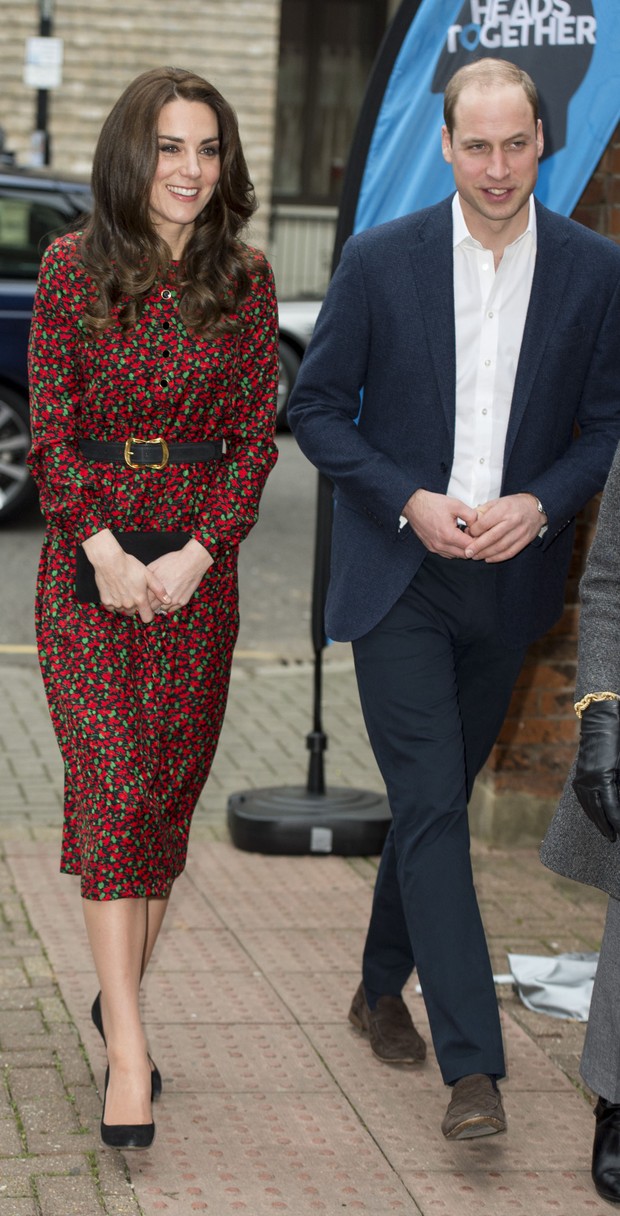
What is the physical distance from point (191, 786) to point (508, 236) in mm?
1312

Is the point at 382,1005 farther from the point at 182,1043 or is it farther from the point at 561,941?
the point at 561,941

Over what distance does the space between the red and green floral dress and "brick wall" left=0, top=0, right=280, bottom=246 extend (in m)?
16.5

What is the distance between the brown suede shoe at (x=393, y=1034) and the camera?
4.24 m

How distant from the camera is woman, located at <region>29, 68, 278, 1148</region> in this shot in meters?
3.68

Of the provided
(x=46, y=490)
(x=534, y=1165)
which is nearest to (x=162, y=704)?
(x=46, y=490)

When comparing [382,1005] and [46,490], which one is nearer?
[46,490]

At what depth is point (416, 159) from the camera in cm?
527

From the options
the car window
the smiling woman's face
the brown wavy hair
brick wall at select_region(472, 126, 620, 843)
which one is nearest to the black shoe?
the brown wavy hair

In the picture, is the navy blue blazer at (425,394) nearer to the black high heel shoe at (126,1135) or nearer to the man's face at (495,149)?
the man's face at (495,149)

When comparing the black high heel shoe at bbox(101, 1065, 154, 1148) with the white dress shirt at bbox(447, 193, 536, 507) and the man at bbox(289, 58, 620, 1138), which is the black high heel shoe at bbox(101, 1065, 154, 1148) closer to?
the man at bbox(289, 58, 620, 1138)

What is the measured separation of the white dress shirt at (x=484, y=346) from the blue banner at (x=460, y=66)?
1.21m

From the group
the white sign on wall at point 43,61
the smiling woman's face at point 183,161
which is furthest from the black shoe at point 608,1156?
the white sign on wall at point 43,61

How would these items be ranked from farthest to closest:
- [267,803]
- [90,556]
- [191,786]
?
1. [267,803]
2. [191,786]
3. [90,556]

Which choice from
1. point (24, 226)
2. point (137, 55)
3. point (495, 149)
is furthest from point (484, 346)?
point (137, 55)
